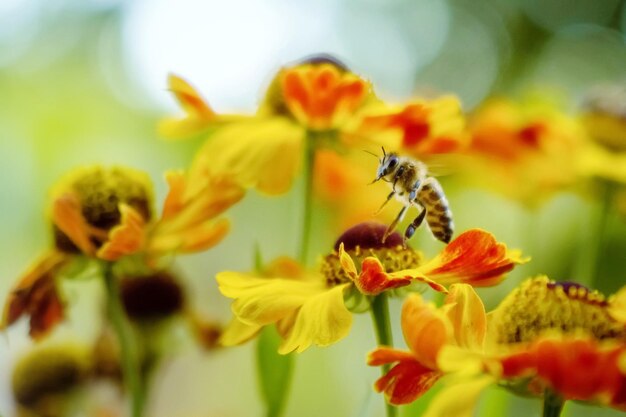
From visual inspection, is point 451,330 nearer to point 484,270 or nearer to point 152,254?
point 484,270

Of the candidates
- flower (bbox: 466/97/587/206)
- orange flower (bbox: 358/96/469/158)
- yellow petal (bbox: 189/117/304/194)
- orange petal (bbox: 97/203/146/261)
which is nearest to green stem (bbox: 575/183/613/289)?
flower (bbox: 466/97/587/206)

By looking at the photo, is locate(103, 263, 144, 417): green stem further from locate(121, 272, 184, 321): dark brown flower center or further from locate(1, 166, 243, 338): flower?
locate(121, 272, 184, 321): dark brown flower center

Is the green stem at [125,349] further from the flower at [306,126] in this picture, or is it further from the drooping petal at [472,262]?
the drooping petal at [472,262]

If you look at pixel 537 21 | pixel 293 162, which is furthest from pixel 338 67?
pixel 537 21

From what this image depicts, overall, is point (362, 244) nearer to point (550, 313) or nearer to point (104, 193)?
point (550, 313)

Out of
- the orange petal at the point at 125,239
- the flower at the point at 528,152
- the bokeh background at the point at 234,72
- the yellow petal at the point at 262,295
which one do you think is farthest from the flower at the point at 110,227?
the bokeh background at the point at 234,72

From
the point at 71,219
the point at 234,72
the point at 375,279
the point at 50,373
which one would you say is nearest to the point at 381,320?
the point at 375,279

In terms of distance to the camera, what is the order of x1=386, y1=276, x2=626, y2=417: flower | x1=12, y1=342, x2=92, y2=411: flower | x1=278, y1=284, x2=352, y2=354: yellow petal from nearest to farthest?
x1=386, y1=276, x2=626, y2=417: flower → x1=278, y1=284, x2=352, y2=354: yellow petal → x1=12, y1=342, x2=92, y2=411: flower
